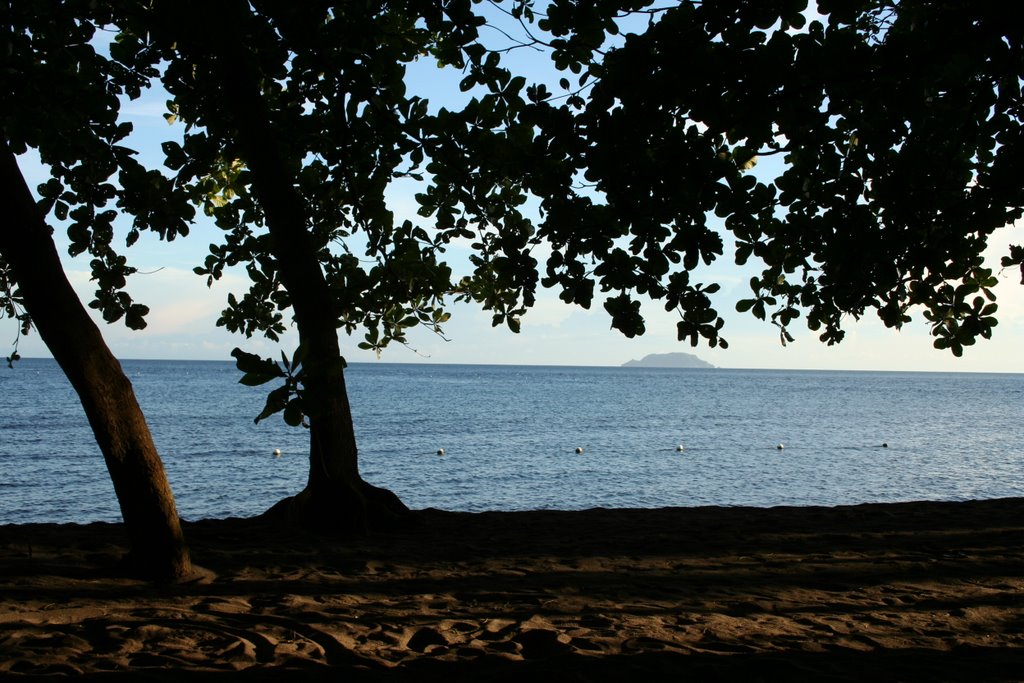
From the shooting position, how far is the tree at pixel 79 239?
5.52 meters

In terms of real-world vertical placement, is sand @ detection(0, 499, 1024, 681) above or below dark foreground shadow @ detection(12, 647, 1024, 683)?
below

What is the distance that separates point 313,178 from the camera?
7.83m

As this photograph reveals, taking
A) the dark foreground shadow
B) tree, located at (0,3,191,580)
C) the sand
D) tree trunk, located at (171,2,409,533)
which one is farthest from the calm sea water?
the dark foreground shadow

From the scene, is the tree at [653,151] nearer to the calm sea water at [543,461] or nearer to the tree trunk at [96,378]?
the tree trunk at [96,378]

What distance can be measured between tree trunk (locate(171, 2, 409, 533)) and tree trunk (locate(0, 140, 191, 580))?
6.74 ft

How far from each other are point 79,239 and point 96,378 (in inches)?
88.0

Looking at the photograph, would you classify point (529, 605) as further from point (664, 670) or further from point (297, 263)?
point (297, 263)

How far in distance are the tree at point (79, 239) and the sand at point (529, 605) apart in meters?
0.68

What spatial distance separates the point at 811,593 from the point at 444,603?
3022 mm

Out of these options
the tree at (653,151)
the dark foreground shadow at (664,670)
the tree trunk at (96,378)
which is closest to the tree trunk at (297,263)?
the tree at (653,151)

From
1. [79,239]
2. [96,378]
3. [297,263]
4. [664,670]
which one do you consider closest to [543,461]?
[297,263]

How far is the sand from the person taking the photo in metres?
4.67

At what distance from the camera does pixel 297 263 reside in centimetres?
858

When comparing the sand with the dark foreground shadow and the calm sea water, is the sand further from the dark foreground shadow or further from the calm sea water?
the calm sea water
